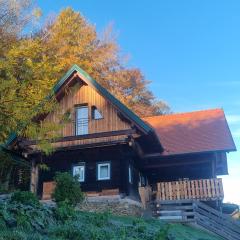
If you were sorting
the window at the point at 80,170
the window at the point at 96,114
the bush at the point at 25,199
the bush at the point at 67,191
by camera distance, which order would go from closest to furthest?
the bush at the point at 25,199
the bush at the point at 67,191
the window at the point at 80,170
the window at the point at 96,114

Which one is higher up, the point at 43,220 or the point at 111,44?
the point at 111,44

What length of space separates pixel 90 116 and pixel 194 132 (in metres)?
6.53

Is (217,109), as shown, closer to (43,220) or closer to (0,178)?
(0,178)

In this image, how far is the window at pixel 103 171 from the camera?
20.9 meters

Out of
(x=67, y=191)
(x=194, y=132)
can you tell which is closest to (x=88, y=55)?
(x=194, y=132)

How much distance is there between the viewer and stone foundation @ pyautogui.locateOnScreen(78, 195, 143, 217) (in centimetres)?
1923

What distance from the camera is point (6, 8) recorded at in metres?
28.3

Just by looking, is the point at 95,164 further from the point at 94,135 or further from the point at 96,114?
the point at 96,114

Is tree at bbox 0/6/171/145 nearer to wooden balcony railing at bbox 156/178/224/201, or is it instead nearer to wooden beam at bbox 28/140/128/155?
wooden beam at bbox 28/140/128/155

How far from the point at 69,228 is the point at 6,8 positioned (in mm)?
22164

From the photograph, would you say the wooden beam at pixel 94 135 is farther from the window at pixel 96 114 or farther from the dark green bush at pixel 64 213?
the dark green bush at pixel 64 213

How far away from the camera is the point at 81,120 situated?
865 inches

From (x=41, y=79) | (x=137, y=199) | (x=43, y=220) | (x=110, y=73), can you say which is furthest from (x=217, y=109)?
(x=43, y=220)

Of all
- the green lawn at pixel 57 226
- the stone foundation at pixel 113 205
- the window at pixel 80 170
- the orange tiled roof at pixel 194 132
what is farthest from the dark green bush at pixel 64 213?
the orange tiled roof at pixel 194 132
